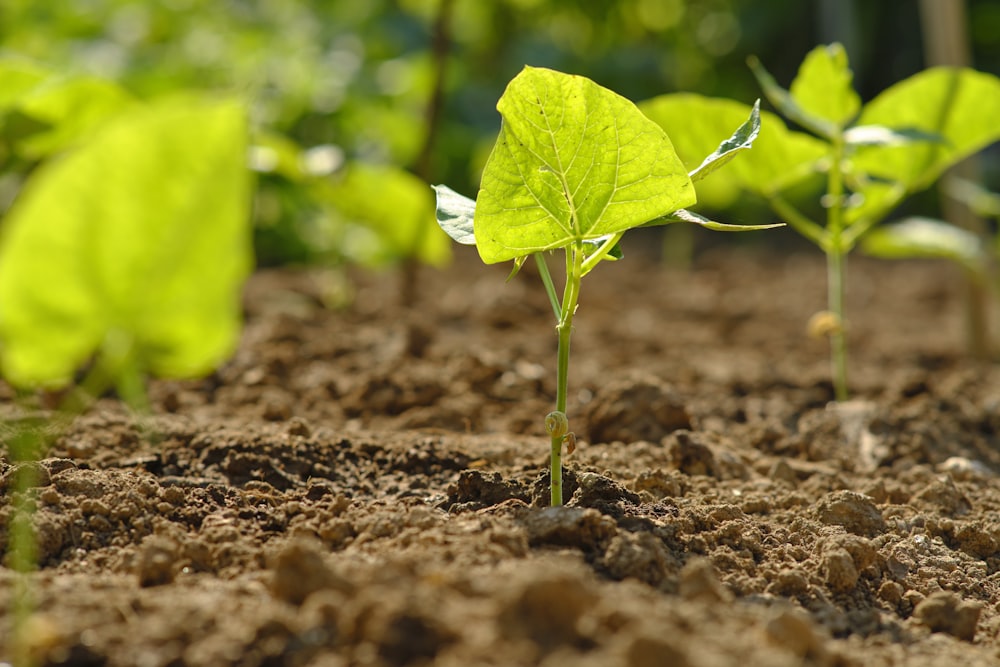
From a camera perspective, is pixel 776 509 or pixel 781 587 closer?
pixel 781 587

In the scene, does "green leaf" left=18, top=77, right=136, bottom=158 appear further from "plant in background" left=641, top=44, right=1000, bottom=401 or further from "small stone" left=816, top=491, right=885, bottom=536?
"small stone" left=816, top=491, right=885, bottom=536

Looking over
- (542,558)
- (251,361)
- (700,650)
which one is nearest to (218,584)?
(542,558)

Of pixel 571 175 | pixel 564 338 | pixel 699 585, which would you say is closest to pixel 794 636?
pixel 699 585

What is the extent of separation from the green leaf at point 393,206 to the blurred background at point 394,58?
0.5 inches

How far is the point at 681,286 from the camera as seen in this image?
3.62 meters

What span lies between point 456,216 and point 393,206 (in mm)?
1480

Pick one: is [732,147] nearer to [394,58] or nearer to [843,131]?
[843,131]

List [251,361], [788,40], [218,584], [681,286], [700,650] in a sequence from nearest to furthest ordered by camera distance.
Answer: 1. [700,650]
2. [218,584]
3. [251,361]
4. [681,286]
5. [788,40]

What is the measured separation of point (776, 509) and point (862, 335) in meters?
1.74

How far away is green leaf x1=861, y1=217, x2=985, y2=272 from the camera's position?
7.28 ft

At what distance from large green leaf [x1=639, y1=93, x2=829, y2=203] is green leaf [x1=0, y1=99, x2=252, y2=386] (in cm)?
111

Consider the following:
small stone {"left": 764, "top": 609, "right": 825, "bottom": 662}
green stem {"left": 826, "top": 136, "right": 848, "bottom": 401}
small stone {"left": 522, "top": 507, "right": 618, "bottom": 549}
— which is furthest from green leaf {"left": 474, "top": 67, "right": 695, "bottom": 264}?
green stem {"left": 826, "top": 136, "right": 848, "bottom": 401}

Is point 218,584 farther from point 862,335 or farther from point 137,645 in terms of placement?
point 862,335

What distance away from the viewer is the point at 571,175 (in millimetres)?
1082
